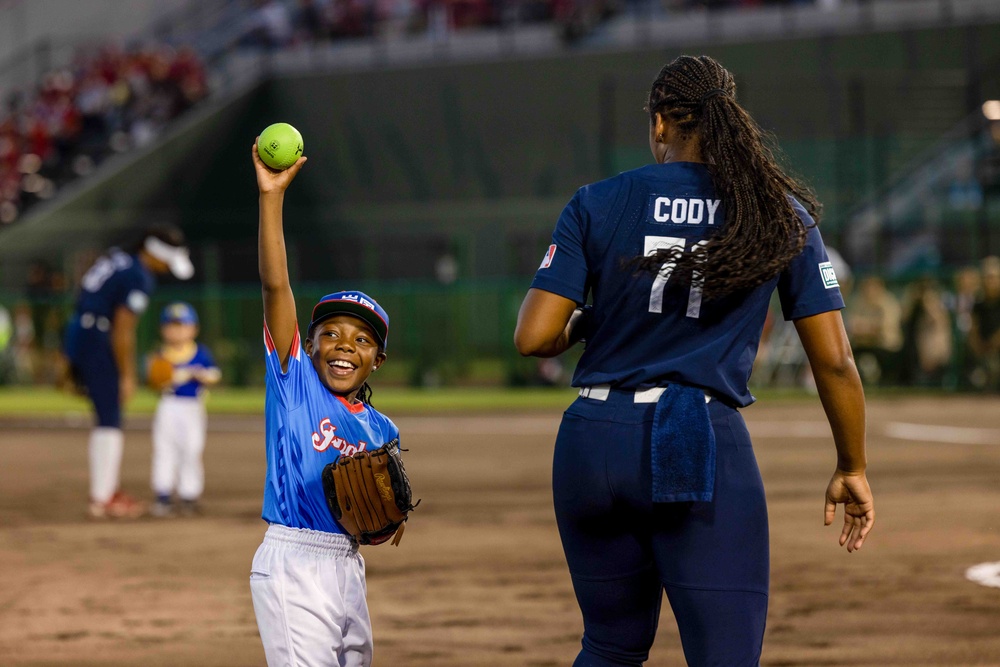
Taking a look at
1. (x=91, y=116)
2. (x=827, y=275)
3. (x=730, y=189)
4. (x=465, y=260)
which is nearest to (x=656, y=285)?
(x=730, y=189)

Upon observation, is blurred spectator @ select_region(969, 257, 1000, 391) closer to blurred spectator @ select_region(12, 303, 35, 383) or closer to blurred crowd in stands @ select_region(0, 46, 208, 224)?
blurred spectator @ select_region(12, 303, 35, 383)

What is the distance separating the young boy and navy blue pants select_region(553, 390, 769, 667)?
7156 mm

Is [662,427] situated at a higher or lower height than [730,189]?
lower

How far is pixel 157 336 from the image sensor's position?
2616 centimetres

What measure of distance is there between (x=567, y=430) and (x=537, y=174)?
998 inches

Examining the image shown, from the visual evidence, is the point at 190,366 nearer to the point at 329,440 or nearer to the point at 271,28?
the point at 329,440

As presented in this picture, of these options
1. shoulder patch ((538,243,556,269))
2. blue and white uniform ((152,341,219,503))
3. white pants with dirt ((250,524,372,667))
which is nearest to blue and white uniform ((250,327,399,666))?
white pants with dirt ((250,524,372,667))

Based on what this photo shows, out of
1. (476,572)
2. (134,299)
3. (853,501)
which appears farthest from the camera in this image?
(134,299)

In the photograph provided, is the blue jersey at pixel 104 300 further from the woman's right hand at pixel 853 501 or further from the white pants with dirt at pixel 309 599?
the woman's right hand at pixel 853 501

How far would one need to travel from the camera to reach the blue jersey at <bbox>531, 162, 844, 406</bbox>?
3480 mm

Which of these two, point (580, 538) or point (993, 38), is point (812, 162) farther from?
point (580, 538)

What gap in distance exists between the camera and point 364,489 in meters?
3.98

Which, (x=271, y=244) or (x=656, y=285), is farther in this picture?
(x=271, y=244)

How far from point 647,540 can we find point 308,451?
1.10 m
